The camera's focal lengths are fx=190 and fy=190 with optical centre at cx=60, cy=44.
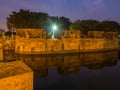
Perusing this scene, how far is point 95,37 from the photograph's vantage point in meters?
33.2

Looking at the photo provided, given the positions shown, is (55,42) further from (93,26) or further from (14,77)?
(93,26)

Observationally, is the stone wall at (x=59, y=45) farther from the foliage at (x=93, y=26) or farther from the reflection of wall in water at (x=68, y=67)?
the foliage at (x=93, y=26)

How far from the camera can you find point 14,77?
450 cm

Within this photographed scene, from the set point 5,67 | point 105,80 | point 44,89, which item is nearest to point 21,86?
point 5,67

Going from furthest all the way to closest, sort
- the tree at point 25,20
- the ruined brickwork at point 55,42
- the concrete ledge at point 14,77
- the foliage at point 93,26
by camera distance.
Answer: the foliage at point 93,26
the tree at point 25,20
the ruined brickwork at point 55,42
the concrete ledge at point 14,77

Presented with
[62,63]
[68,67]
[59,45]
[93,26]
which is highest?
[93,26]

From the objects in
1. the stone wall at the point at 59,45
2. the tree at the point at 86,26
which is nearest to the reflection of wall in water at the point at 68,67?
the stone wall at the point at 59,45

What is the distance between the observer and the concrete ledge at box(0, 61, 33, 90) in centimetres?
438

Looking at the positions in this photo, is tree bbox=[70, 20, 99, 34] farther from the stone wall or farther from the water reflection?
the water reflection

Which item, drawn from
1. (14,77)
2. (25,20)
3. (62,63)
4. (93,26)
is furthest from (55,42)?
(93,26)

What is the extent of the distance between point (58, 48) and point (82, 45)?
4493 millimetres

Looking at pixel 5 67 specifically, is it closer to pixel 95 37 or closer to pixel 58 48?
pixel 58 48

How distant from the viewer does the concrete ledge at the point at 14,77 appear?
4.38 m

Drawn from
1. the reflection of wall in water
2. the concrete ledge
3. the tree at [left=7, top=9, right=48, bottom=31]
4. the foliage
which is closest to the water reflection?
the reflection of wall in water
